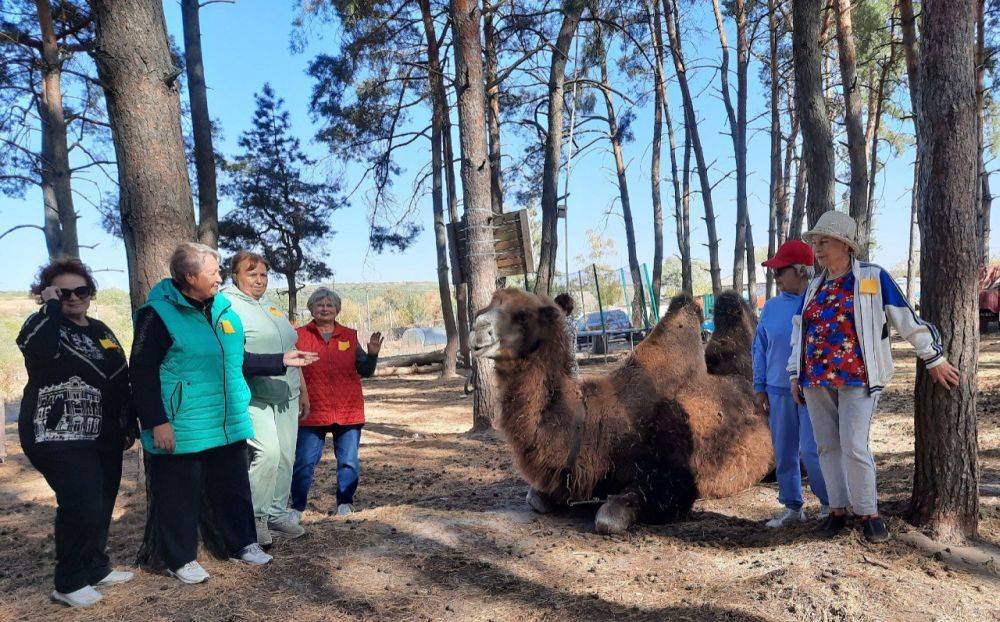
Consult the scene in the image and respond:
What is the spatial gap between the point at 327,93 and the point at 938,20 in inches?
578

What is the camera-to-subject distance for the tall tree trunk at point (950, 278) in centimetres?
379

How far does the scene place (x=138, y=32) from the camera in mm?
4602

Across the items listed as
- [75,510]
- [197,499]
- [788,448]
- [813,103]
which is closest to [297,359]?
[197,499]

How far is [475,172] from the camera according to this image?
9461 millimetres

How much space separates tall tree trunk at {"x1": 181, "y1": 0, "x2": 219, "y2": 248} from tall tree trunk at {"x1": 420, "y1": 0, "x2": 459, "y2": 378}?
4.79 meters

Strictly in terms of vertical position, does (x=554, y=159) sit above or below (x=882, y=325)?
above

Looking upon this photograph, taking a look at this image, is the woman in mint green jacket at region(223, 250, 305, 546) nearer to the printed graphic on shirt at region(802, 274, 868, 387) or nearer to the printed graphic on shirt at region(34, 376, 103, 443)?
the printed graphic on shirt at region(34, 376, 103, 443)

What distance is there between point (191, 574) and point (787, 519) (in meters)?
3.84

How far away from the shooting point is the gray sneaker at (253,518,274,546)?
4.31 meters

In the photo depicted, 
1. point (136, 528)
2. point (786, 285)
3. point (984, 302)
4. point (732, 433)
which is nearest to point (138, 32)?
point (136, 528)

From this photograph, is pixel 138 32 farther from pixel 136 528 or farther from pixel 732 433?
pixel 732 433

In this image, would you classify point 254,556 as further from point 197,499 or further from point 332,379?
point 332,379

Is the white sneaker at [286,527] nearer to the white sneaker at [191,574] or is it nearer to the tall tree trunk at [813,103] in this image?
the white sneaker at [191,574]

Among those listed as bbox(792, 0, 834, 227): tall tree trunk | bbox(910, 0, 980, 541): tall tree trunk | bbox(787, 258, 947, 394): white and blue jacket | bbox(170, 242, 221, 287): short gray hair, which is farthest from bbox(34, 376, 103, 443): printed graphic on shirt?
bbox(792, 0, 834, 227): tall tree trunk
